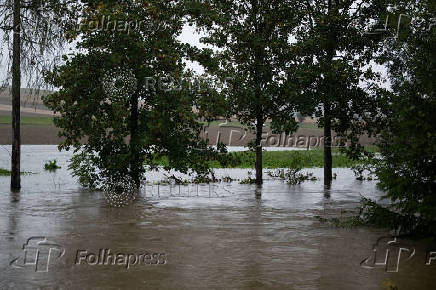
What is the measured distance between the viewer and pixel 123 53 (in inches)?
731

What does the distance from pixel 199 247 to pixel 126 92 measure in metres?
8.95

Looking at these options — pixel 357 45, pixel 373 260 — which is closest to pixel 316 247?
pixel 373 260

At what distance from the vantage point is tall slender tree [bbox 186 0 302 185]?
73.5ft

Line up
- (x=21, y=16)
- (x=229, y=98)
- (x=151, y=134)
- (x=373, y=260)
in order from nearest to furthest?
(x=373, y=260)
(x=151, y=134)
(x=21, y=16)
(x=229, y=98)

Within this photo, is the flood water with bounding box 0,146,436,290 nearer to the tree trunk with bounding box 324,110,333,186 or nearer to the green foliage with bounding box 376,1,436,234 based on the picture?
the green foliage with bounding box 376,1,436,234

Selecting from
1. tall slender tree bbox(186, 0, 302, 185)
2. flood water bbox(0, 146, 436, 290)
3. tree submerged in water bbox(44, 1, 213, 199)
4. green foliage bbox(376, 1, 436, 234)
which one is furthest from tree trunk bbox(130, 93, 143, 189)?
green foliage bbox(376, 1, 436, 234)

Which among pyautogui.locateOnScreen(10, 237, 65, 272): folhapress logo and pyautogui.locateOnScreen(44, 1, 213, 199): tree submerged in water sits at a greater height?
pyautogui.locateOnScreen(44, 1, 213, 199): tree submerged in water

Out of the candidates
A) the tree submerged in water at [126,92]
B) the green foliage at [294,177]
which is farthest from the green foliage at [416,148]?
the green foliage at [294,177]

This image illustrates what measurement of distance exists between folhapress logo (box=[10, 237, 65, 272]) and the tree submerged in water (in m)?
6.89

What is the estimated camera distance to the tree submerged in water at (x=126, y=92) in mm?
18250

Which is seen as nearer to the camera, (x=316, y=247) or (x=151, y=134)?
(x=316, y=247)

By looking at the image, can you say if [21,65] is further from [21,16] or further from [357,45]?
[357,45]

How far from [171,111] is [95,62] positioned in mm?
3126

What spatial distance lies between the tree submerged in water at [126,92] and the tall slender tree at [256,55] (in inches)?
145
